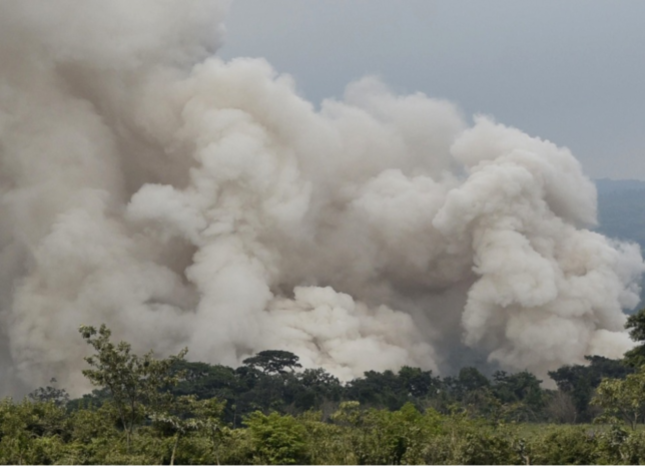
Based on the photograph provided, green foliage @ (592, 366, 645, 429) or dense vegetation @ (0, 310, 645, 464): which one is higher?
green foliage @ (592, 366, 645, 429)

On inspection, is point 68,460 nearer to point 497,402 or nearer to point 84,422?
point 84,422

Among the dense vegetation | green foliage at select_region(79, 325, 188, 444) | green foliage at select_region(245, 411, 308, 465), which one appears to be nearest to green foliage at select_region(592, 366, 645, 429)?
the dense vegetation

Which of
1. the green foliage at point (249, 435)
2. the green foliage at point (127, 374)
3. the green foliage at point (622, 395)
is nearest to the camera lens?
the green foliage at point (249, 435)

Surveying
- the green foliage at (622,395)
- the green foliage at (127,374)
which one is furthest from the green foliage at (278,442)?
the green foliage at (622,395)

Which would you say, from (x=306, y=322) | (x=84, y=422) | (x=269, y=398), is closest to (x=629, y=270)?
(x=306, y=322)

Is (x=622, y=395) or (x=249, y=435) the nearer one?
(x=249, y=435)

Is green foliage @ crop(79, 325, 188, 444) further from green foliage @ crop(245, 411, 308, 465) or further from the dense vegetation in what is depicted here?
green foliage @ crop(245, 411, 308, 465)

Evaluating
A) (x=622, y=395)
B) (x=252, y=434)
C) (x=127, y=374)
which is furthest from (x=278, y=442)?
(x=622, y=395)

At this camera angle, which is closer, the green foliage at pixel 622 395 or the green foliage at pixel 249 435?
the green foliage at pixel 249 435

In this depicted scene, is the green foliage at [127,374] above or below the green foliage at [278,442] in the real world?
above

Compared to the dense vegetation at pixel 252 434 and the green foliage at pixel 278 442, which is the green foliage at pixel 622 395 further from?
the green foliage at pixel 278 442

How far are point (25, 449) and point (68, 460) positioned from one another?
1324mm

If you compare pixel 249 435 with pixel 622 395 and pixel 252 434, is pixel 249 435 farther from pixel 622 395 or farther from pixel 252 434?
pixel 622 395

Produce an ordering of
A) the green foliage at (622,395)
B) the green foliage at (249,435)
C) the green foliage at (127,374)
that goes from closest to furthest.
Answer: the green foliage at (249,435)
the green foliage at (127,374)
the green foliage at (622,395)
